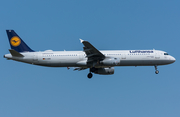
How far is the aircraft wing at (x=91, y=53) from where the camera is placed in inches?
1831

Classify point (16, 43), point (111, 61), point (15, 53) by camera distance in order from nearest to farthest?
point (111, 61), point (15, 53), point (16, 43)

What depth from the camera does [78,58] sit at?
49750mm

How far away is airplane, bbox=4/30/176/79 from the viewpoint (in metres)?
49.1

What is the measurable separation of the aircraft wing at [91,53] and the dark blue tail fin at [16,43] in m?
11.4

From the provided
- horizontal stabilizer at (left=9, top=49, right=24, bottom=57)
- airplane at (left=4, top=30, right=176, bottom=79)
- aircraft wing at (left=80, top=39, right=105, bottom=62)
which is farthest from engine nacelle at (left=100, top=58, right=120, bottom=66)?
horizontal stabilizer at (left=9, top=49, right=24, bottom=57)

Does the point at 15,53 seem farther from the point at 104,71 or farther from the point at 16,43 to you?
the point at 104,71

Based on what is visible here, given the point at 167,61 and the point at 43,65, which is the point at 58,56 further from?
the point at 167,61

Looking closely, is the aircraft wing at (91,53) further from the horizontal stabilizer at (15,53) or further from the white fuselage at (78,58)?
the horizontal stabilizer at (15,53)

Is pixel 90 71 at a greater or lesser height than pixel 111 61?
lesser

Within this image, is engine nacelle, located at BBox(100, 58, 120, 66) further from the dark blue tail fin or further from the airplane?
the dark blue tail fin

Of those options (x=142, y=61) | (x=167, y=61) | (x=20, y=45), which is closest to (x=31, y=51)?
(x=20, y=45)

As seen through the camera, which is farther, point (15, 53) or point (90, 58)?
point (90, 58)

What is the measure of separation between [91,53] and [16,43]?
48.0 feet

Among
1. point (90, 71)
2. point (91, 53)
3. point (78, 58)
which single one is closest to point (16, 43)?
point (78, 58)
